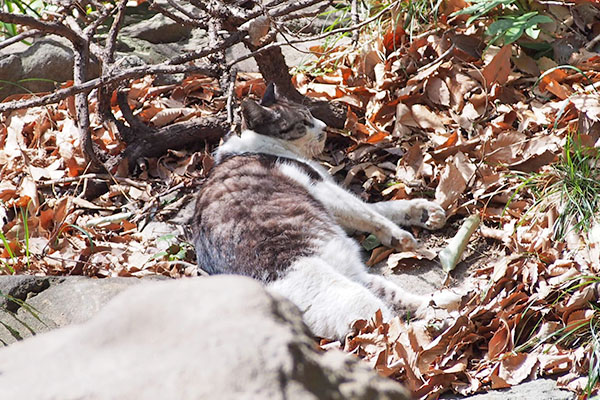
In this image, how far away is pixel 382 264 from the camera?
154 inches

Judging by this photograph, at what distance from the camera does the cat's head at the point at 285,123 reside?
4.29 m

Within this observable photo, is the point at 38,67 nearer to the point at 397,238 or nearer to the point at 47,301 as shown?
the point at 47,301

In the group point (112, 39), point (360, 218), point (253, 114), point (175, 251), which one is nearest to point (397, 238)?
point (360, 218)

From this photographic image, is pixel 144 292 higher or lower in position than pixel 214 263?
higher

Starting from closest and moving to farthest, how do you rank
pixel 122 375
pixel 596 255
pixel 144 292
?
pixel 122 375, pixel 144 292, pixel 596 255

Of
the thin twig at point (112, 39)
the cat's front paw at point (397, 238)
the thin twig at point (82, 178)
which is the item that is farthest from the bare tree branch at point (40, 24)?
the cat's front paw at point (397, 238)

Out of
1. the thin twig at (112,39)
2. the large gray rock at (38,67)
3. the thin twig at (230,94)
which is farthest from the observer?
the large gray rock at (38,67)

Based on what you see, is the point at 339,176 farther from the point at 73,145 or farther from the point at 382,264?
the point at 73,145

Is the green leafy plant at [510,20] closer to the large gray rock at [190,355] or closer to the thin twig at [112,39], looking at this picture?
the thin twig at [112,39]

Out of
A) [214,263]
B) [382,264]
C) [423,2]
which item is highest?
[423,2]

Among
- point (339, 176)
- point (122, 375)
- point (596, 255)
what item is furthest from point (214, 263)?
point (122, 375)

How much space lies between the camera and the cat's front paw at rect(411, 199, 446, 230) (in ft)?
13.0

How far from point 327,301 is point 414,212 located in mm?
1080

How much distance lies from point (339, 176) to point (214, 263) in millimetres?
1373
